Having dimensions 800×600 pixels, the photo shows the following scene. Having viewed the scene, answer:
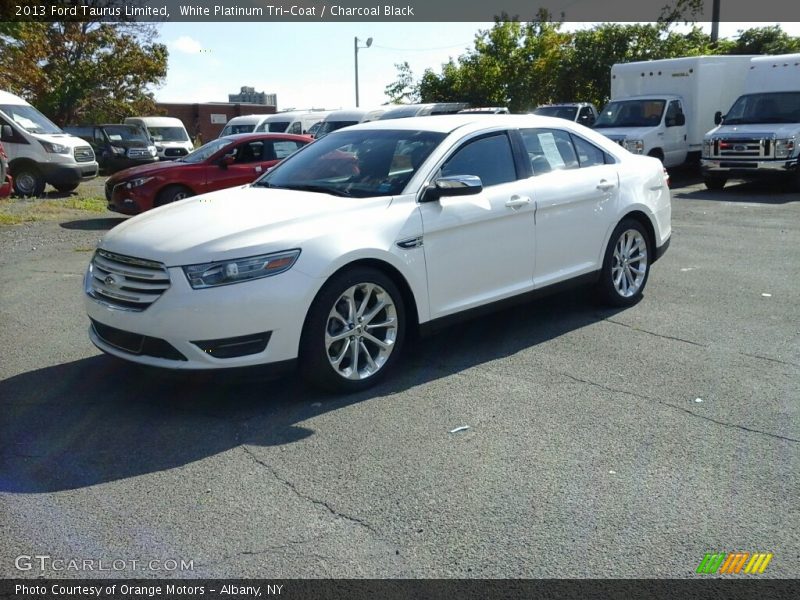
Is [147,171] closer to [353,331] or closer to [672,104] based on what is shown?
[353,331]

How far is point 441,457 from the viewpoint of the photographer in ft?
14.0

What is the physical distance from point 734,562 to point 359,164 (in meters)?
3.71

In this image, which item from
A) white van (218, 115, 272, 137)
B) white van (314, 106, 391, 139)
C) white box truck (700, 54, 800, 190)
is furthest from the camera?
white van (218, 115, 272, 137)

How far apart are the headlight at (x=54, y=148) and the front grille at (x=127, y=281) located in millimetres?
14119

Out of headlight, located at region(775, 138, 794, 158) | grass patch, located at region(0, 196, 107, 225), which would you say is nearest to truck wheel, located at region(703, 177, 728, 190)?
headlight, located at region(775, 138, 794, 158)

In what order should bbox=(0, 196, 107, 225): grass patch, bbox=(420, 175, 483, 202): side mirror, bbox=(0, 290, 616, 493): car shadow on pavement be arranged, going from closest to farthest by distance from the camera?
bbox=(0, 290, 616, 493): car shadow on pavement
bbox=(420, 175, 483, 202): side mirror
bbox=(0, 196, 107, 225): grass patch

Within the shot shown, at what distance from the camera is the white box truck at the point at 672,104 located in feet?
61.0

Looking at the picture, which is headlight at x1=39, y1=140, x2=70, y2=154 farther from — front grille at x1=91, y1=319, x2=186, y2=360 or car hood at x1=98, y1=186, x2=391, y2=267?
front grille at x1=91, y1=319, x2=186, y2=360

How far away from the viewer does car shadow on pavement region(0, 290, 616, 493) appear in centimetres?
423

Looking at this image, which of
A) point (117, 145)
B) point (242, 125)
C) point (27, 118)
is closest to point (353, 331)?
point (27, 118)

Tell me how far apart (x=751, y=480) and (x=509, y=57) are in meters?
30.8

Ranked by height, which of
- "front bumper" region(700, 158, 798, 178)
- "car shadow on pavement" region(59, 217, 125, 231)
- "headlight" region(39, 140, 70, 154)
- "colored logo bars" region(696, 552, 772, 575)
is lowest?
"colored logo bars" region(696, 552, 772, 575)

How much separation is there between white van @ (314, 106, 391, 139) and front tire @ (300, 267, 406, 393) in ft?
60.3

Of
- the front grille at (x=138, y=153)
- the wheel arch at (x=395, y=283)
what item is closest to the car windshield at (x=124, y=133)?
the front grille at (x=138, y=153)
